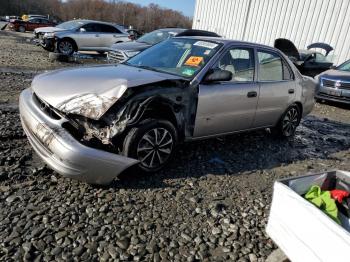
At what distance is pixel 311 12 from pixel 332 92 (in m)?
8.01

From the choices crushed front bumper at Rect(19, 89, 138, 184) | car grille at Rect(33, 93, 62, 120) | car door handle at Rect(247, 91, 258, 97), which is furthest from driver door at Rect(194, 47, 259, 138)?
car grille at Rect(33, 93, 62, 120)

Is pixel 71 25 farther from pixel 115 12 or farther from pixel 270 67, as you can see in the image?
pixel 115 12

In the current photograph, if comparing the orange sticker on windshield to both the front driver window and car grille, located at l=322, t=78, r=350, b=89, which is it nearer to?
the front driver window

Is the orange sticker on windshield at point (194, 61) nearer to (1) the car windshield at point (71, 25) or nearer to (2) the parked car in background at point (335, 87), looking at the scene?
(2) the parked car in background at point (335, 87)

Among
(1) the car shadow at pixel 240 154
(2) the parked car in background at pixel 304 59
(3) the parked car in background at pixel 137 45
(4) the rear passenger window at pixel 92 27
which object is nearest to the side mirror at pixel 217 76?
(1) the car shadow at pixel 240 154

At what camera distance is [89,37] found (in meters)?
14.4

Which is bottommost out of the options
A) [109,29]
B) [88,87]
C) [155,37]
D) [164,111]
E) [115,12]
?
[115,12]

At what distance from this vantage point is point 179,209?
10.8 ft

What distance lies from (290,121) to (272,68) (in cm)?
117

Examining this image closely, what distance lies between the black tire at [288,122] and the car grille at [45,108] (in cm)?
369

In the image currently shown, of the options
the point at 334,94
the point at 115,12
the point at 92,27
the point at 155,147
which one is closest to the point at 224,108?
the point at 155,147

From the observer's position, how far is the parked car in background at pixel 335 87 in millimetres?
9844

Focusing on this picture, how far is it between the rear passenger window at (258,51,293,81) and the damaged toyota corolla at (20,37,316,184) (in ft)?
0.06

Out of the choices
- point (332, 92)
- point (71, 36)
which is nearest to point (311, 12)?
point (332, 92)
